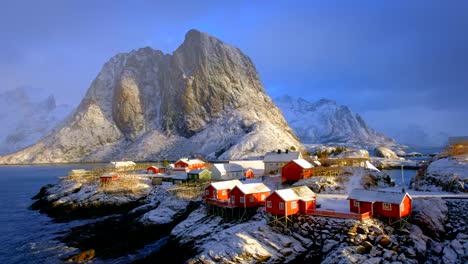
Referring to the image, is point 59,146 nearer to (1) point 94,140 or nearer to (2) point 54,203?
(1) point 94,140

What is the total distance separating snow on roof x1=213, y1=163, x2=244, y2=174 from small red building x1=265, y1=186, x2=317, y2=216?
3017 centimetres

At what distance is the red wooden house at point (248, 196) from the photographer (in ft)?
127

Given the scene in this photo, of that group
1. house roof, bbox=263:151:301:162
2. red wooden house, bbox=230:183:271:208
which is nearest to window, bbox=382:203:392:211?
red wooden house, bbox=230:183:271:208

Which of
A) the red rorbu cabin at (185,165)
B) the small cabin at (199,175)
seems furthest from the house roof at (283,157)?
the red rorbu cabin at (185,165)

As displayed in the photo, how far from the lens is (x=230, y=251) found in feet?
96.1

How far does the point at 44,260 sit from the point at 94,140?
568 ft

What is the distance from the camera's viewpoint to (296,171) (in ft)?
174

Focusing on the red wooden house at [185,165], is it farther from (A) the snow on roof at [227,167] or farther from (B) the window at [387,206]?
(B) the window at [387,206]

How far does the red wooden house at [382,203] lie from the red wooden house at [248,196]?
1016cm

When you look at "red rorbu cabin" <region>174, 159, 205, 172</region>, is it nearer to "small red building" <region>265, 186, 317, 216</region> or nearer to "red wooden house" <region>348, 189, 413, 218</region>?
"small red building" <region>265, 186, 317, 216</region>

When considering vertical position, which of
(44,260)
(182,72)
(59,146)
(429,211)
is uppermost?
(182,72)

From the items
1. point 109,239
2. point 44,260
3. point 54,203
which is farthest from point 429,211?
point 54,203

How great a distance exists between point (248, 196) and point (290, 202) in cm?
596

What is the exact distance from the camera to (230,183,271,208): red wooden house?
38.8 metres
